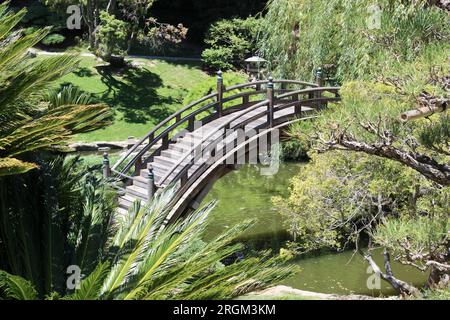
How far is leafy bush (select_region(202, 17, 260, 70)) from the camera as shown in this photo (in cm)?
2639

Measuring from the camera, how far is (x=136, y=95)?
80.8 ft

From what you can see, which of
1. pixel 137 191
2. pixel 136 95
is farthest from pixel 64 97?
pixel 136 95

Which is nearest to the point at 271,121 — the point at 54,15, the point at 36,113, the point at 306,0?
the point at 306,0

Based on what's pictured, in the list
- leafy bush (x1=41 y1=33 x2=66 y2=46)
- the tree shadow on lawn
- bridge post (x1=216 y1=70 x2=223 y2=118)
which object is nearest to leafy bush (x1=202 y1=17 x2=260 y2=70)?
the tree shadow on lawn

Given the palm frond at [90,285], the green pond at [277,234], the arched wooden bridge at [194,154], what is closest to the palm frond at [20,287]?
the palm frond at [90,285]

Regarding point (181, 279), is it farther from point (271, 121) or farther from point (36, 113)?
point (271, 121)

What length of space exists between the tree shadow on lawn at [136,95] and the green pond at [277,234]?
19.4 feet

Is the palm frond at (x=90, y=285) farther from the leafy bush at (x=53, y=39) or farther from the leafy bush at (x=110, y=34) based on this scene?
the leafy bush at (x=53, y=39)

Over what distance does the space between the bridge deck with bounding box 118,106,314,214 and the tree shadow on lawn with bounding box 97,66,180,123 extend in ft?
34.1

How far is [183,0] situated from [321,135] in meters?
27.1

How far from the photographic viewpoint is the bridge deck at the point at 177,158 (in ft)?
34.7

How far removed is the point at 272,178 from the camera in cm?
1822
